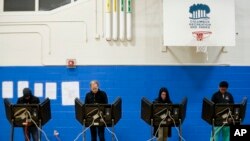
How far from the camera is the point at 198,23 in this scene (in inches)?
250

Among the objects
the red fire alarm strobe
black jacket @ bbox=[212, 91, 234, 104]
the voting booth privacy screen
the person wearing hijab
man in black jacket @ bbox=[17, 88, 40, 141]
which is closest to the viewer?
the person wearing hijab

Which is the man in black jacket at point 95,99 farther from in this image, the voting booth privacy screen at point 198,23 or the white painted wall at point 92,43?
the voting booth privacy screen at point 198,23

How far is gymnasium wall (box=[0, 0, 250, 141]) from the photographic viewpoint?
22.3 feet

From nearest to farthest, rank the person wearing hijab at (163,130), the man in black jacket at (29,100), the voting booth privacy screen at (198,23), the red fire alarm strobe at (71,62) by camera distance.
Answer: the person wearing hijab at (163,130) < the man in black jacket at (29,100) < the voting booth privacy screen at (198,23) < the red fire alarm strobe at (71,62)

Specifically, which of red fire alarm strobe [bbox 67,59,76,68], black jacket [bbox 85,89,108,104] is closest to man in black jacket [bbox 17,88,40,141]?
black jacket [bbox 85,89,108,104]

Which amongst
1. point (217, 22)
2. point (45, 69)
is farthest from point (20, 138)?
point (217, 22)

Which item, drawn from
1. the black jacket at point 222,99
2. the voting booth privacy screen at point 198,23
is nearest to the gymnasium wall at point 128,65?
the voting booth privacy screen at point 198,23

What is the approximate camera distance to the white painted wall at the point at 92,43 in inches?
269

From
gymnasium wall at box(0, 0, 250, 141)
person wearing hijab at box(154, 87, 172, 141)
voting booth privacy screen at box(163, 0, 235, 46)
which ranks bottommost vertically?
person wearing hijab at box(154, 87, 172, 141)

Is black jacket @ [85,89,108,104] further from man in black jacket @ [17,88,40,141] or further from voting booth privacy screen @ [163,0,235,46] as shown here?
voting booth privacy screen @ [163,0,235,46]

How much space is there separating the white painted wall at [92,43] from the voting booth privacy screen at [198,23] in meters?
0.52

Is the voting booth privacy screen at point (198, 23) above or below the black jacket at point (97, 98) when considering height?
above

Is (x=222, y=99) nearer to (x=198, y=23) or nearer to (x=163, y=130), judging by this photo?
(x=163, y=130)

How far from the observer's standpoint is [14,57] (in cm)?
689
